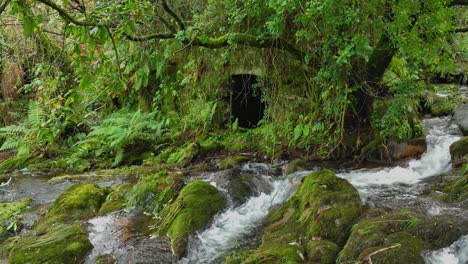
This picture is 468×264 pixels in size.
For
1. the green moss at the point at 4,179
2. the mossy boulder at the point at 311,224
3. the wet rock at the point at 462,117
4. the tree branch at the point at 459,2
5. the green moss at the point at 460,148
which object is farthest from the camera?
the green moss at the point at 4,179

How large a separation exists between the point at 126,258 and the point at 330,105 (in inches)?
174

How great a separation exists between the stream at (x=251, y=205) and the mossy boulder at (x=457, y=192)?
199 mm

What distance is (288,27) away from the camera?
776cm

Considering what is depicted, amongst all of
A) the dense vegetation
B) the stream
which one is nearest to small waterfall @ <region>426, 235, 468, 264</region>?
the stream

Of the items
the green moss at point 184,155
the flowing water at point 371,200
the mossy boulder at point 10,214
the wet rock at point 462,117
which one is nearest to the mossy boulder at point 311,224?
the flowing water at point 371,200

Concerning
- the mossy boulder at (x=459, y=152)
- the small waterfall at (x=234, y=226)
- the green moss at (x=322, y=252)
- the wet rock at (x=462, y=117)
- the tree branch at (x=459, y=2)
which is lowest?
the small waterfall at (x=234, y=226)

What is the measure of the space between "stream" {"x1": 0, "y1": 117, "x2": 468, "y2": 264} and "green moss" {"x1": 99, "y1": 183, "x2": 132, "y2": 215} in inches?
6.7

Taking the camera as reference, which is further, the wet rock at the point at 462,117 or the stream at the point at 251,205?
the wet rock at the point at 462,117

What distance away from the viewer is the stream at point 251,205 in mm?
5066

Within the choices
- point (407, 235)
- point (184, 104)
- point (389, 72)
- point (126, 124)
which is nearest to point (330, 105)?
point (389, 72)

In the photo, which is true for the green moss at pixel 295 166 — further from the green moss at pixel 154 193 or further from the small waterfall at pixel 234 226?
the green moss at pixel 154 193

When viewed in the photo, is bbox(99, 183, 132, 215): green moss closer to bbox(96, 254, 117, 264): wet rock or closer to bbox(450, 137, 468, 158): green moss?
bbox(96, 254, 117, 264): wet rock

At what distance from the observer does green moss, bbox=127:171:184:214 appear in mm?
6512

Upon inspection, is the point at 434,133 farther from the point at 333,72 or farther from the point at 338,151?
the point at 333,72
